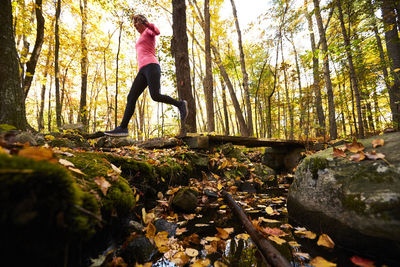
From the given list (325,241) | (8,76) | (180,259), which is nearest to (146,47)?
(8,76)

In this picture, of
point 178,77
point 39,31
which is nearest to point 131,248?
point 178,77

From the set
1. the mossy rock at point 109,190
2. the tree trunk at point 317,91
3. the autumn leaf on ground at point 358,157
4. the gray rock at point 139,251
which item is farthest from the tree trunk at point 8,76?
the tree trunk at point 317,91

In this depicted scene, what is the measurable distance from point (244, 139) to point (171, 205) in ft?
10.6

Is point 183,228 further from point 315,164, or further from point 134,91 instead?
point 134,91

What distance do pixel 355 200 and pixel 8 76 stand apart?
461 centimetres

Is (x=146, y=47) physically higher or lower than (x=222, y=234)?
higher

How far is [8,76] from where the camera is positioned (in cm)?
274

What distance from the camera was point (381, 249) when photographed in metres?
1.18

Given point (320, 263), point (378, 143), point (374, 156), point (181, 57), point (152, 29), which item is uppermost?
point (181, 57)

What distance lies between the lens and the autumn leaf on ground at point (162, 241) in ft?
4.61

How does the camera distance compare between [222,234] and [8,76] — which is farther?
[8,76]

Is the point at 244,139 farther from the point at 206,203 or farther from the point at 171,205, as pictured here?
the point at 171,205

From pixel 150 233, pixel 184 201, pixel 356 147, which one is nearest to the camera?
pixel 150 233

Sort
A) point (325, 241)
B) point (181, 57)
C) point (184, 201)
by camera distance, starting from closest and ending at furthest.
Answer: point (325, 241)
point (184, 201)
point (181, 57)
